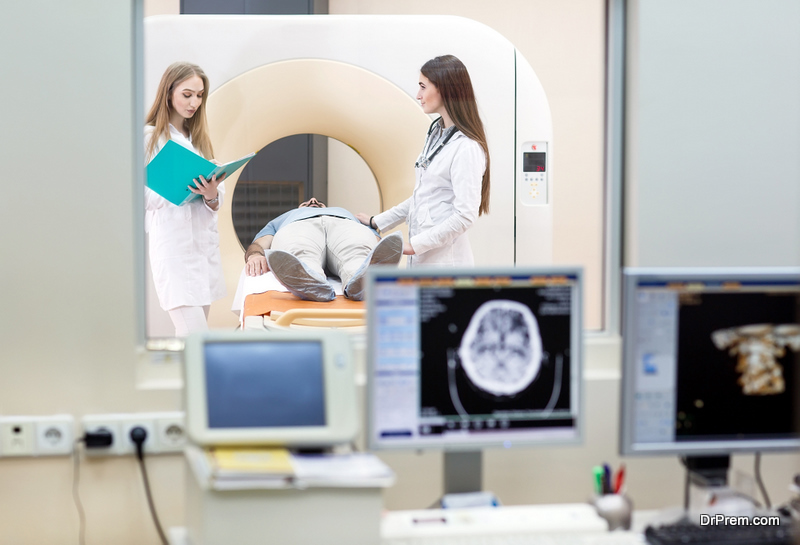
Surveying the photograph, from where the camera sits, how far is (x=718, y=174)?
145 cm

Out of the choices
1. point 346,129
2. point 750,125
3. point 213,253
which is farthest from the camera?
point 346,129

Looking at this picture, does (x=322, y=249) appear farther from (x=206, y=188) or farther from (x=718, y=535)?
(x=718, y=535)

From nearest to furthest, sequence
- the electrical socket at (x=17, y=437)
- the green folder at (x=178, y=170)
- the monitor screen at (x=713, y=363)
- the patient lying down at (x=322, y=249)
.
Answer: the monitor screen at (x=713, y=363), the electrical socket at (x=17, y=437), the green folder at (x=178, y=170), the patient lying down at (x=322, y=249)

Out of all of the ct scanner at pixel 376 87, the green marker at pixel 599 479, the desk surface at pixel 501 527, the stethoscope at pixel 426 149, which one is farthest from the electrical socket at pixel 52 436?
A: the stethoscope at pixel 426 149

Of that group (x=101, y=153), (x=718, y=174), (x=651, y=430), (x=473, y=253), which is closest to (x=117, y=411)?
(x=101, y=153)

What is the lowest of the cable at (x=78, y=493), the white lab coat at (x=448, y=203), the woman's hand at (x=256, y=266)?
the cable at (x=78, y=493)

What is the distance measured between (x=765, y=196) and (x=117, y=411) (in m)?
1.33

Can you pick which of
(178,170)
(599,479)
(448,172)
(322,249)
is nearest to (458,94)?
(448,172)

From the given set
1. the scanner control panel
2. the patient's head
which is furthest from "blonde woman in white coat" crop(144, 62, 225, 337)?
the scanner control panel

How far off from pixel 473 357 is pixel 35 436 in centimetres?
80

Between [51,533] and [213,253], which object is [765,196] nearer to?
[51,533]

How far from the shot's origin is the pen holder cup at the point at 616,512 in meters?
1.12

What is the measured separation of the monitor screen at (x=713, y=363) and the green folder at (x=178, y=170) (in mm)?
1676

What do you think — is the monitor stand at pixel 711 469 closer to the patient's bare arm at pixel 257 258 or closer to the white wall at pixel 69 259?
the white wall at pixel 69 259
